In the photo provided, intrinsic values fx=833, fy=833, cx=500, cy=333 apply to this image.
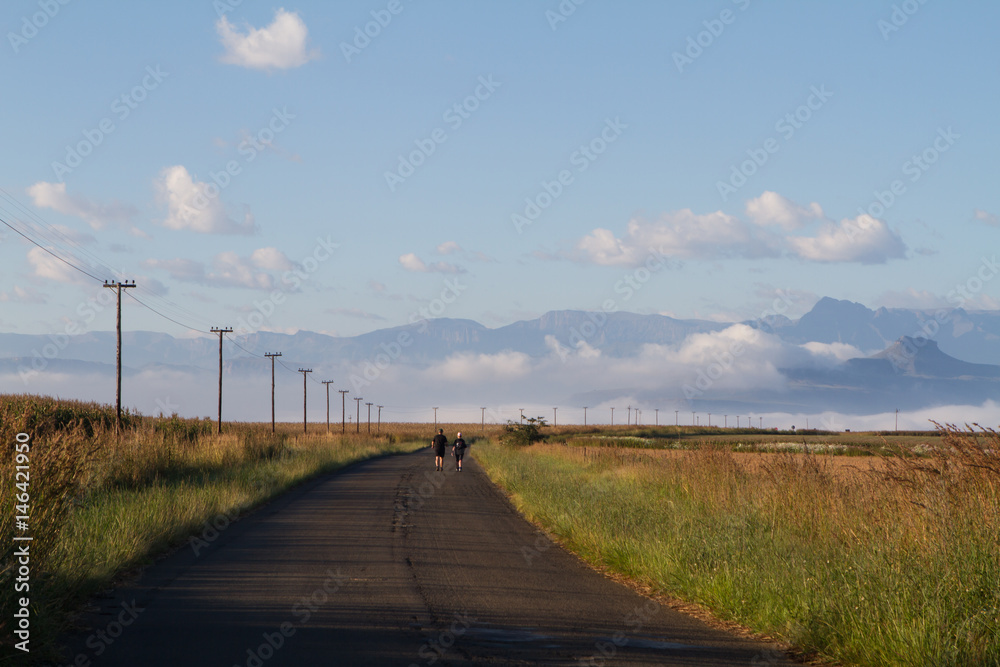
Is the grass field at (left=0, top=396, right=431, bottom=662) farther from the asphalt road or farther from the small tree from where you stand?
the small tree

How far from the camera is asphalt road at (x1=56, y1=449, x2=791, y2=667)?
272 inches

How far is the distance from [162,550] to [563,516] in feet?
23.2

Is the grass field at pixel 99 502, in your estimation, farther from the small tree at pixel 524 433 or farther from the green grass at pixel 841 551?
the small tree at pixel 524 433

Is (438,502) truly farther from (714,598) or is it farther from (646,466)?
(714,598)

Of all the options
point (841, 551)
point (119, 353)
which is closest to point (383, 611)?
point (841, 551)

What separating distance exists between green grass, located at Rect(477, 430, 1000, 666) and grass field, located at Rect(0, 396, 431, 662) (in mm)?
6557

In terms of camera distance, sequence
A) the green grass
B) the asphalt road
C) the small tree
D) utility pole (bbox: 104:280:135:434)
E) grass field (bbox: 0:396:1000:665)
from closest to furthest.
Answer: the green grass < grass field (bbox: 0:396:1000:665) < the asphalt road < utility pole (bbox: 104:280:135:434) < the small tree

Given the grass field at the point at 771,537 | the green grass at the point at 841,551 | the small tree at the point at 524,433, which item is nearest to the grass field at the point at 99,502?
the grass field at the point at 771,537

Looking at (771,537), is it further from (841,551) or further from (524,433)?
(524,433)

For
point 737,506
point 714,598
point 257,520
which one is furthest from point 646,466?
point 714,598

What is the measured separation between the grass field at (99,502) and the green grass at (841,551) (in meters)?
6.56

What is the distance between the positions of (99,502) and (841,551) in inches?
495

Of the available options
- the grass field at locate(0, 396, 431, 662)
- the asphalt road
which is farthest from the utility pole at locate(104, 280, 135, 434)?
the asphalt road

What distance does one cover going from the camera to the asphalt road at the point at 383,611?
272 inches
